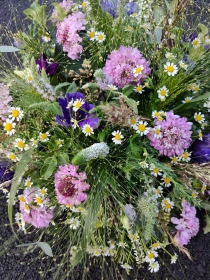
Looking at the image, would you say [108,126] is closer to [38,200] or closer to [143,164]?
[143,164]

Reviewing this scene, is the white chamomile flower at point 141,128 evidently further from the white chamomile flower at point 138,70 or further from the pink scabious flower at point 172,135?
the white chamomile flower at point 138,70

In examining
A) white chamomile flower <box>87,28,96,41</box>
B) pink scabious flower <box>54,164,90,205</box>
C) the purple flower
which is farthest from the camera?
the purple flower

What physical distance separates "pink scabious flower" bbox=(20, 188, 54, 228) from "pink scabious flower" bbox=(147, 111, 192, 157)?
390 mm

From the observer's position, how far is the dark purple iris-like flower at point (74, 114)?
3.57 feet

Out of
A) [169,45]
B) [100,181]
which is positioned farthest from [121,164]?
[169,45]

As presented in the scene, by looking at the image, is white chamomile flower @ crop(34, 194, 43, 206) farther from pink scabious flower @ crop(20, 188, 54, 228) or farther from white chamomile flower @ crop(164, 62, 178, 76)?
white chamomile flower @ crop(164, 62, 178, 76)

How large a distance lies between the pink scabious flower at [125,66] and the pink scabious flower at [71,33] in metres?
0.12

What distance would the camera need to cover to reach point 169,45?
127 centimetres

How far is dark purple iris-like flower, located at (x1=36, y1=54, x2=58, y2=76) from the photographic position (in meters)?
1.18

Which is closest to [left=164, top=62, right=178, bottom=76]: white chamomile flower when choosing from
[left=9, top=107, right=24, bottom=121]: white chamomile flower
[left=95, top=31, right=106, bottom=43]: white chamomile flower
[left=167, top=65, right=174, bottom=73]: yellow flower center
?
[left=167, top=65, right=174, bottom=73]: yellow flower center

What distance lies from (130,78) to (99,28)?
26cm

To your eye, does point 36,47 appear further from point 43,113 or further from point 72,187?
point 72,187

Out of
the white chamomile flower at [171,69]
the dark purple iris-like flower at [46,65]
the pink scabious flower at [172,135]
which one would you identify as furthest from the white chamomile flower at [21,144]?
the white chamomile flower at [171,69]

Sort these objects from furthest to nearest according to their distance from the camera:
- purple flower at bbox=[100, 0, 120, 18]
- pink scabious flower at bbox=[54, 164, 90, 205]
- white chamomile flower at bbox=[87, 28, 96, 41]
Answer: purple flower at bbox=[100, 0, 120, 18]
white chamomile flower at bbox=[87, 28, 96, 41]
pink scabious flower at bbox=[54, 164, 90, 205]
